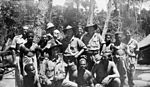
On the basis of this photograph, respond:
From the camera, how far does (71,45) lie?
22.4 ft

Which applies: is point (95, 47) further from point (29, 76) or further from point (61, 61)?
point (29, 76)

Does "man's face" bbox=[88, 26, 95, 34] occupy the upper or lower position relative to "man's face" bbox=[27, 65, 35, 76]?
upper

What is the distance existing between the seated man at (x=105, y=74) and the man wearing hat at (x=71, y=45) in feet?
2.15

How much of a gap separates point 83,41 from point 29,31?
1.74 m

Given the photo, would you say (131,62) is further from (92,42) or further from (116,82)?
(116,82)

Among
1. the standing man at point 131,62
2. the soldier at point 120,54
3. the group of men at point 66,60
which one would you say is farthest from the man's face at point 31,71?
the standing man at point 131,62

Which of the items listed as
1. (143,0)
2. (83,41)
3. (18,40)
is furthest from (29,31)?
(143,0)

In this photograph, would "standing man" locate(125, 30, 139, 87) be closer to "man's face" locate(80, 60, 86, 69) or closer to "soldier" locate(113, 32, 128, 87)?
"soldier" locate(113, 32, 128, 87)

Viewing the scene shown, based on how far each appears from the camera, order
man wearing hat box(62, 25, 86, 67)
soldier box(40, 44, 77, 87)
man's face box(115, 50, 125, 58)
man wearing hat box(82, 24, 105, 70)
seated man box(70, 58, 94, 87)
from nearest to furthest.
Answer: soldier box(40, 44, 77, 87), seated man box(70, 58, 94, 87), man wearing hat box(62, 25, 86, 67), man wearing hat box(82, 24, 105, 70), man's face box(115, 50, 125, 58)

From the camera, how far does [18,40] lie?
659 centimetres

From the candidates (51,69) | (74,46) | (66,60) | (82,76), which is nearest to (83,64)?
(82,76)

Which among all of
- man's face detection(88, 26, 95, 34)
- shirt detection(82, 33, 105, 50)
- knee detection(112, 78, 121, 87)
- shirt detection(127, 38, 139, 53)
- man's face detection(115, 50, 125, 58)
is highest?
man's face detection(88, 26, 95, 34)

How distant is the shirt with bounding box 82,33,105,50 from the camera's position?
701 cm

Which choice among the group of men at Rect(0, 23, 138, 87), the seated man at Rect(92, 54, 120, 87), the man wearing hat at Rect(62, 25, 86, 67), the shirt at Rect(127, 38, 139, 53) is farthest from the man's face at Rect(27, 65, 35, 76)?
the shirt at Rect(127, 38, 139, 53)
